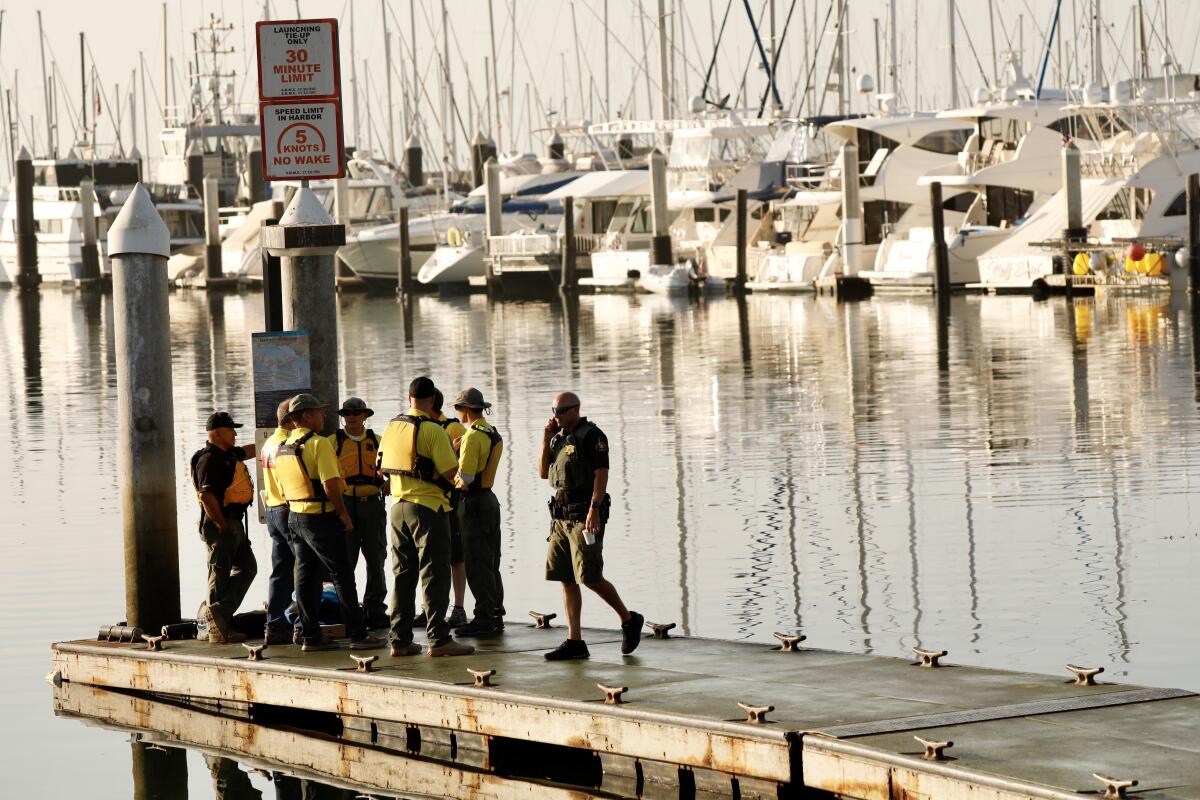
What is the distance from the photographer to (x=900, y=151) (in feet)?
197

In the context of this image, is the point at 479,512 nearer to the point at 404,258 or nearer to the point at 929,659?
the point at 929,659

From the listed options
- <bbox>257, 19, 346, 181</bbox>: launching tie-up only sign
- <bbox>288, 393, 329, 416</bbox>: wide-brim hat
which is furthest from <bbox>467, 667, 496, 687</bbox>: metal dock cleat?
<bbox>257, 19, 346, 181</bbox>: launching tie-up only sign

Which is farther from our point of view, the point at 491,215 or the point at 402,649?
the point at 491,215

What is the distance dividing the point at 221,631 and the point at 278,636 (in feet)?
1.39

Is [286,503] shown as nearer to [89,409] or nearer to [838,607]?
[838,607]

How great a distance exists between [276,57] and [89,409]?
1954cm

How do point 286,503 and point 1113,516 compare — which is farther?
point 1113,516

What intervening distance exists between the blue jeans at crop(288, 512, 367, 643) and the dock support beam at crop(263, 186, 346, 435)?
5.05 ft

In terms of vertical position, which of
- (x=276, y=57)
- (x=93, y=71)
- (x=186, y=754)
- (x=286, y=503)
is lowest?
(x=186, y=754)

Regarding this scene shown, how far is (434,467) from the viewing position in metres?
11.5

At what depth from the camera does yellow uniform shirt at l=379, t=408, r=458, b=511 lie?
37.7ft

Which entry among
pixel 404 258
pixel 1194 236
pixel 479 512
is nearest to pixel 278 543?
pixel 479 512

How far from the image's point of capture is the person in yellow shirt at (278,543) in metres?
11.8

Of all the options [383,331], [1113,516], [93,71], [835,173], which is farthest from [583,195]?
[1113,516]
